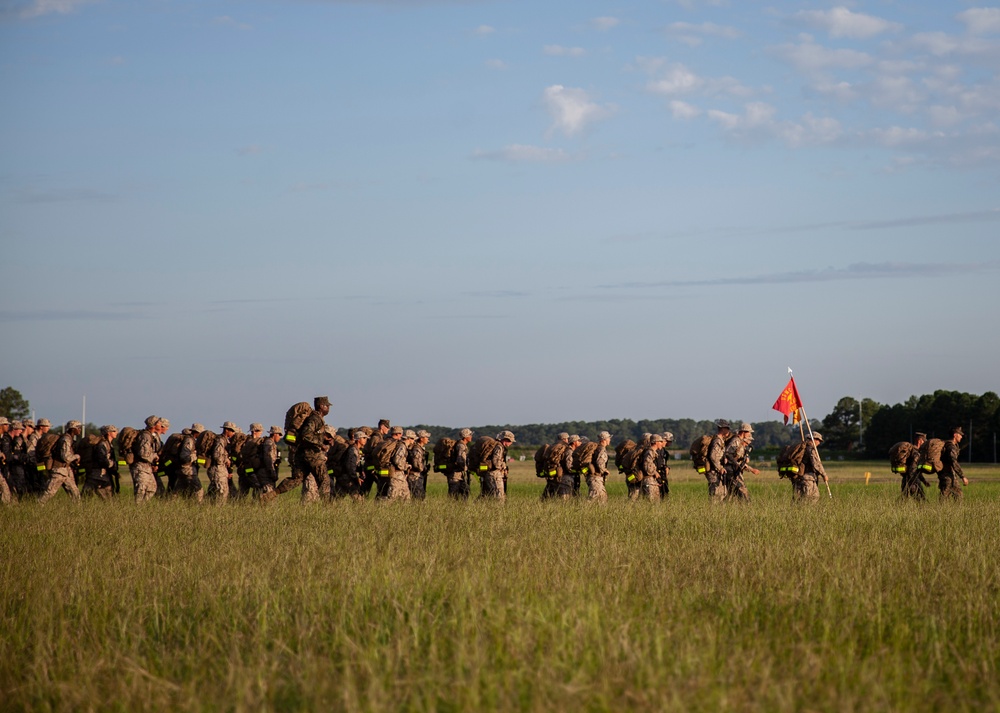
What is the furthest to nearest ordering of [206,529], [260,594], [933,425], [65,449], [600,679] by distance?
1. [933,425]
2. [65,449]
3. [206,529]
4. [260,594]
5. [600,679]

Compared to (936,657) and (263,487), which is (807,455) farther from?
(936,657)

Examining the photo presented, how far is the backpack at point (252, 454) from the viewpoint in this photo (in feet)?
76.2

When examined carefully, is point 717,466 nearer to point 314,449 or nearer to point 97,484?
point 314,449

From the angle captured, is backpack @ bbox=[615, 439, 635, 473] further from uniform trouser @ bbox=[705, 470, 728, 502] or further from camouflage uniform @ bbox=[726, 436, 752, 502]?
camouflage uniform @ bbox=[726, 436, 752, 502]

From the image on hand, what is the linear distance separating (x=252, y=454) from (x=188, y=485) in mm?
1521

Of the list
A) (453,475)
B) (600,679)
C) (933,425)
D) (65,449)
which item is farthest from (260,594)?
(933,425)

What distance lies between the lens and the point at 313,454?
820 inches

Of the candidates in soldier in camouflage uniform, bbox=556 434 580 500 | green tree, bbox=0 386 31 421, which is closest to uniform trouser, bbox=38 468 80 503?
soldier in camouflage uniform, bbox=556 434 580 500

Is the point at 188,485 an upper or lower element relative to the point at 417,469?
lower

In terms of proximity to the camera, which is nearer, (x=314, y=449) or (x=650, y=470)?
(x=314, y=449)

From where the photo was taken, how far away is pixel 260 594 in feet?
31.3

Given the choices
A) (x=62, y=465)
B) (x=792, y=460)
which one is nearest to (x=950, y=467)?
(x=792, y=460)

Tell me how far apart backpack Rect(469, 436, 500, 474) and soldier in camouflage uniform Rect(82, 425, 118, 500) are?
6.78m

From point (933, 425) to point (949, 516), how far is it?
102620mm
